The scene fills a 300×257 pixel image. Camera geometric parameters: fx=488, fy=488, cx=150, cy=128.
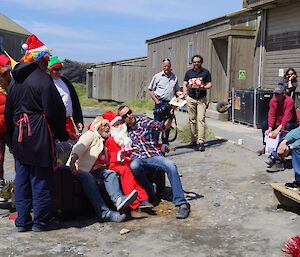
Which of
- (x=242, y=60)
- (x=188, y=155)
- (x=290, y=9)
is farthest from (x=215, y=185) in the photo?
(x=242, y=60)

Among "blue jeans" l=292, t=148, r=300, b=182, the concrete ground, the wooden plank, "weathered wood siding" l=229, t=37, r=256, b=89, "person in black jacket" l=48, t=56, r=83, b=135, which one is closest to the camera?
the concrete ground

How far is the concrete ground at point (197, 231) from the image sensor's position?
4.58m

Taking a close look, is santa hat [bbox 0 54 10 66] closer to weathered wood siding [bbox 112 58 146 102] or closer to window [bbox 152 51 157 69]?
window [bbox 152 51 157 69]

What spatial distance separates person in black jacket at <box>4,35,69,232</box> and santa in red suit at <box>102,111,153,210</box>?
86 cm

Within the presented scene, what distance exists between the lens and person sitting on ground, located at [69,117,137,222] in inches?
214

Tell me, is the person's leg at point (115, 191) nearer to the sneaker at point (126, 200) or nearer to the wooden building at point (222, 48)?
the sneaker at point (126, 200)

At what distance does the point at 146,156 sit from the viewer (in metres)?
6.06

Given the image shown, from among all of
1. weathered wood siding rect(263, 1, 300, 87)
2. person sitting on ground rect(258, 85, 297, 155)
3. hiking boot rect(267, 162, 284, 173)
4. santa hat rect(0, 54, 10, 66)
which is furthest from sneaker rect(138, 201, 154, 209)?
weathered wood siding rect(263, 1, 300, 87)

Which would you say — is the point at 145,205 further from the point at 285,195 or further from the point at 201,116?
the point at 201,116

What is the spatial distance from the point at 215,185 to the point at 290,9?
304 inches

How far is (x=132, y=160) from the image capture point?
19.7 feet

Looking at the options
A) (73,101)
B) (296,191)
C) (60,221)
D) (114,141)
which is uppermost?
(73,101)

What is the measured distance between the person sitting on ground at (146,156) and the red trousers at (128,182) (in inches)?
3.6

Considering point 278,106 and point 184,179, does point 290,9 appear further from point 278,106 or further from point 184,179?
point 184,179
